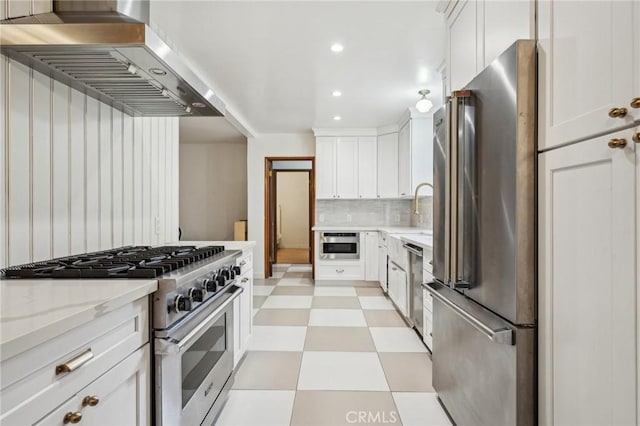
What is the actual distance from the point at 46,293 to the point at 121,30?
967mm

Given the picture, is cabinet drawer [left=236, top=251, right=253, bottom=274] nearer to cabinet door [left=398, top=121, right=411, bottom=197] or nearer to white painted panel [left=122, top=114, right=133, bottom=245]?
white painted panel [left=122, top=114, right=133, bottom=245]

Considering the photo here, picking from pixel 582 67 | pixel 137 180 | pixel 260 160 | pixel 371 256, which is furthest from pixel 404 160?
pixel 582 67

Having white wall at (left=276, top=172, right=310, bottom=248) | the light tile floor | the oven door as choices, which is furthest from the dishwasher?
white wall at (left=276, top=172, right=310, bottom=248)

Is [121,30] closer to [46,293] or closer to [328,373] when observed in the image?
[46,293]

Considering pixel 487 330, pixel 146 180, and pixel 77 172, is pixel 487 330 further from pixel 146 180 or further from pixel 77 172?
pixel 146 180

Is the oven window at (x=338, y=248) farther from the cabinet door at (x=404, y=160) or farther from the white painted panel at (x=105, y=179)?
the white painted panel at (x=105, y=179)

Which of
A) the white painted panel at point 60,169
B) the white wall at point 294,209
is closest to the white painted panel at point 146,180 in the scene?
the white painted panel at point 60,169

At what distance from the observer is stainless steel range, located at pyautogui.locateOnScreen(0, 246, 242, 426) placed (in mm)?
1190

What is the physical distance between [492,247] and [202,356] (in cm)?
138

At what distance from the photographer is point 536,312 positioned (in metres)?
1.18

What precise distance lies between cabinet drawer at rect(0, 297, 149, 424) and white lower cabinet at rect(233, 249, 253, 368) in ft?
3.71

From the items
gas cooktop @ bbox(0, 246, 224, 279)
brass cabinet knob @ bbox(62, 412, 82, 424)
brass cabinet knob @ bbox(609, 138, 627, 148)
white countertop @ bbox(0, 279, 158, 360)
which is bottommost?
brass cabinet knob @ bbox(62, 412, 82, 424)

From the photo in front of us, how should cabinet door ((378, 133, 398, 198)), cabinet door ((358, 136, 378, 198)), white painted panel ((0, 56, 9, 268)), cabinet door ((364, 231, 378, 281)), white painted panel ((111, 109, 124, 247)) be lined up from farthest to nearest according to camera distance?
cabinet door ((358, 136, 378, 198))
cabinet door ((378, 133, 398, 198))
cabinet door ((364, 231, 378, 281))
white painted panel ((111, 109, 124, 247))
white painted panel ((0, 56, 9, 268))

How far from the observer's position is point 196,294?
1405 millimetres
